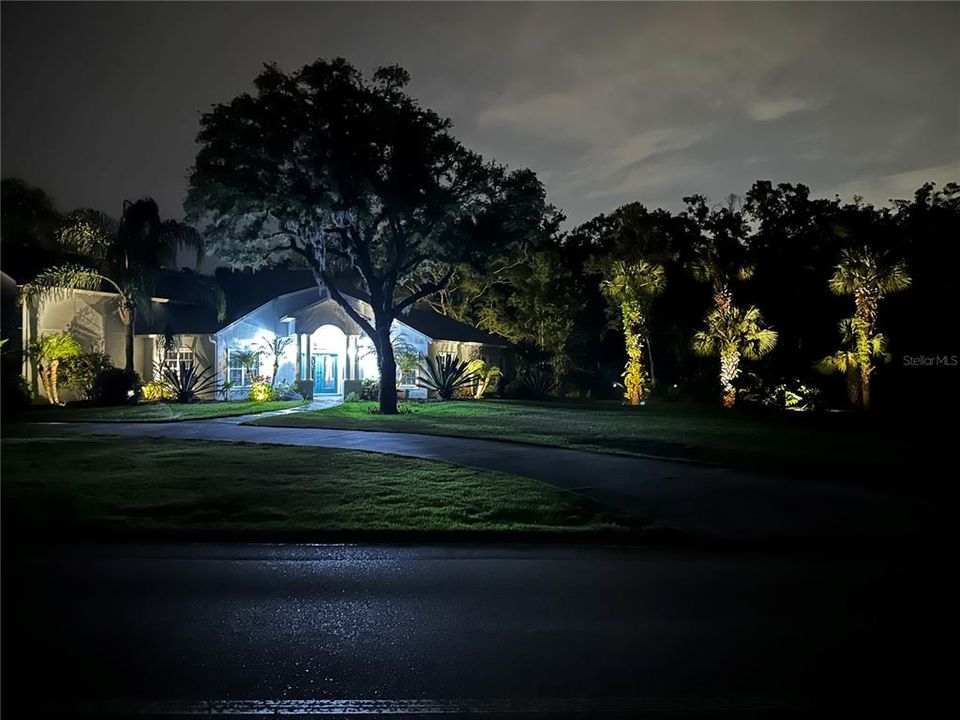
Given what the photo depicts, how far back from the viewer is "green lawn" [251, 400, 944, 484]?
15.3m

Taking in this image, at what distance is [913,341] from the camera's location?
31328 millimetres

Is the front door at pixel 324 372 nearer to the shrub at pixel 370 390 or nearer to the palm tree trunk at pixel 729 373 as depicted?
the shrub at pixel 370 390

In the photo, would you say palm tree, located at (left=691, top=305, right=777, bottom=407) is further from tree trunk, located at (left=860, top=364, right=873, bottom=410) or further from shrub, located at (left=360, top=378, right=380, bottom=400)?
shrub, located at (left=360, top=378, right=380, bottom=400)

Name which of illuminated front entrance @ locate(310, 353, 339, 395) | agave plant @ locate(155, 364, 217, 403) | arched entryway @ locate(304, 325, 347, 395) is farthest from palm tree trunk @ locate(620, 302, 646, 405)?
agave plant @ locate(155, 364, 217, 403)

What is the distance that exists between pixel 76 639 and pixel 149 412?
2087 centimetres

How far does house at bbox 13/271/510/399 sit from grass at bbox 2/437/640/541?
16.3m

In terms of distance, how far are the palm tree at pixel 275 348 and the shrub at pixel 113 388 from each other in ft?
18.6

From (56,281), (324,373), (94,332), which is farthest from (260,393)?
(56,281)

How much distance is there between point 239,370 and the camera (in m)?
32.7

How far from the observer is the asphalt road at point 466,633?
4.68m

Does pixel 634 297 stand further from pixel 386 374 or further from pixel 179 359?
pixel 179 359

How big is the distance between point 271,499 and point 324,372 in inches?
975

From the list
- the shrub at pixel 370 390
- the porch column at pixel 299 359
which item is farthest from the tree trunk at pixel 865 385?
the porch column at pixel 299 359

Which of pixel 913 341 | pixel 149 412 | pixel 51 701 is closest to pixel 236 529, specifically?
pixel 51 701
